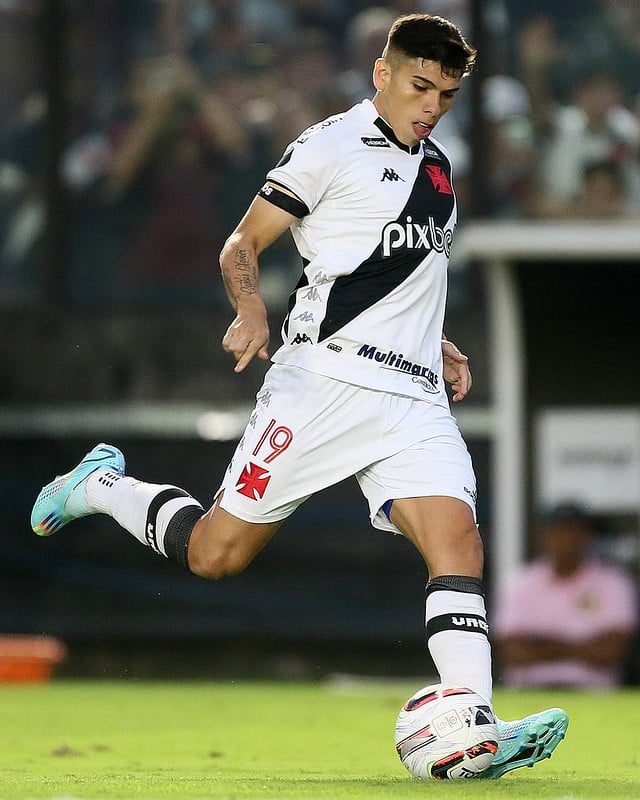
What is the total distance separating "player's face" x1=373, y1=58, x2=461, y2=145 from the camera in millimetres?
5715

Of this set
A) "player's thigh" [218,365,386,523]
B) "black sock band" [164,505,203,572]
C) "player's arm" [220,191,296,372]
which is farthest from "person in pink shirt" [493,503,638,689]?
"player's arm" [220,191,296,372]

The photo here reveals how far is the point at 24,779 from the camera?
5363mm

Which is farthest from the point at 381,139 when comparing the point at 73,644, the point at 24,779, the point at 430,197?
the point at 73,644

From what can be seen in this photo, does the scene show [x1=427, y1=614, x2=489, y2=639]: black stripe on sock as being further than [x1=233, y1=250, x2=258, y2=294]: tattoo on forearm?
No

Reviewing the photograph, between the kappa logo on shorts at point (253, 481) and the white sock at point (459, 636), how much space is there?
25.4 inches

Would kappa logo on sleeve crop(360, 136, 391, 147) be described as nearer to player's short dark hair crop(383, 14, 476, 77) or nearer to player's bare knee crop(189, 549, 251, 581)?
player's short dark hair crop(383, 14, 476, 77)

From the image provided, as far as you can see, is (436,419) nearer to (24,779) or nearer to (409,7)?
(24,779)

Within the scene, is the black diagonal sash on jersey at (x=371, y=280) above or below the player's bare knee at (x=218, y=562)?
above

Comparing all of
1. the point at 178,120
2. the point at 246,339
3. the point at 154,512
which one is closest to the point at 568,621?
the point at 178,120

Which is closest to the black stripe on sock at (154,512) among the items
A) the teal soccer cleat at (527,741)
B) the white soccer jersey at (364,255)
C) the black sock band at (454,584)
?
the white soccer jersey at (364,255)

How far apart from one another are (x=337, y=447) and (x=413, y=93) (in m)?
1.18

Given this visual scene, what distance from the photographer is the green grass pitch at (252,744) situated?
197 inches

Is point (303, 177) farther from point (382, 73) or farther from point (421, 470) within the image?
point (421, 470)

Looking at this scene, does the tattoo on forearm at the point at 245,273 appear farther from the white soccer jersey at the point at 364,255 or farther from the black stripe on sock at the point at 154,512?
the black stripe on sock at the point at 154,512
